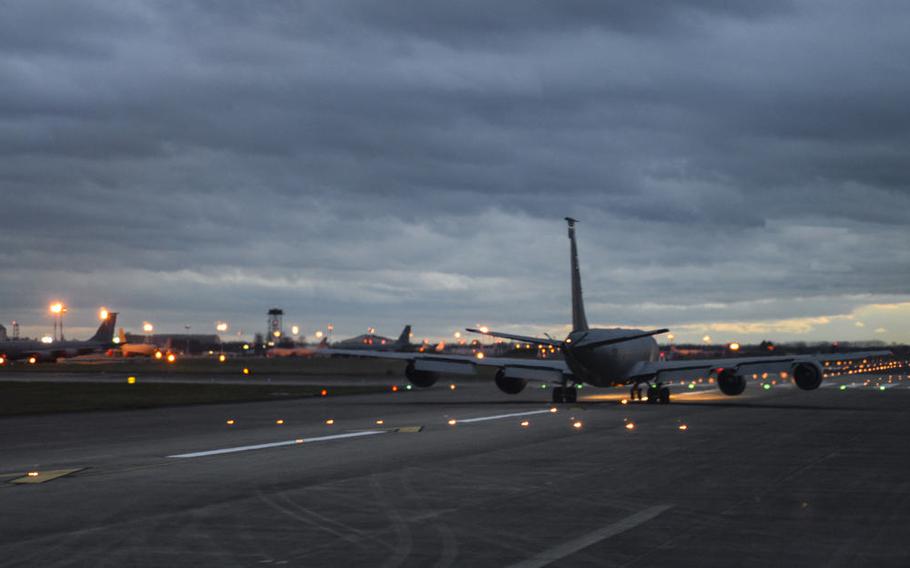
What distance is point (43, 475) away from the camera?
2167 cm

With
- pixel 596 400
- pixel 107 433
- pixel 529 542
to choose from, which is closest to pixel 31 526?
pixel 529 542

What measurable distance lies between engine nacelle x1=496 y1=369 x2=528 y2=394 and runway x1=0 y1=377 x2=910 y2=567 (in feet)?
55.6

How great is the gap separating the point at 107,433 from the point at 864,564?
84.4 feet

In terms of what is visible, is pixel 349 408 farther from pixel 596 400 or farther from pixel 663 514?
pixel 663 514

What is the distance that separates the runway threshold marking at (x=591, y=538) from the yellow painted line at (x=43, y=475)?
11.6m

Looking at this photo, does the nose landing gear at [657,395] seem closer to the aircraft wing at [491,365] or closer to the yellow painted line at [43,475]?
the aircraft wing at [491,365]

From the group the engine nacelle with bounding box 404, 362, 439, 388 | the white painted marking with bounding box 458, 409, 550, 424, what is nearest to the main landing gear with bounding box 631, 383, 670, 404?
the white painted marking with bounding box 458, 409, 550, 424

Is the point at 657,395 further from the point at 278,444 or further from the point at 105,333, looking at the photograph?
the point at 105,333

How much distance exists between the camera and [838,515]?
55.8 feet

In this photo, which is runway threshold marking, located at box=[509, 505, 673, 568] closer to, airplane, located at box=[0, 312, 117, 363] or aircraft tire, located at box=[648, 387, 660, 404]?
aircraft tire, located at box=[648, 387, 660, 404]

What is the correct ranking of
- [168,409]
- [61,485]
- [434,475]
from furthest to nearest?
[168,409]
[434,475]
[61,485]

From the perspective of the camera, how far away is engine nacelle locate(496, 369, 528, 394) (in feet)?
181

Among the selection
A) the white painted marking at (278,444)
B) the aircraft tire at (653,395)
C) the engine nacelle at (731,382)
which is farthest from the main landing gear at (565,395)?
the white painted marking at (278,444)

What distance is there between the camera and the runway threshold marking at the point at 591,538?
42.4 feet
